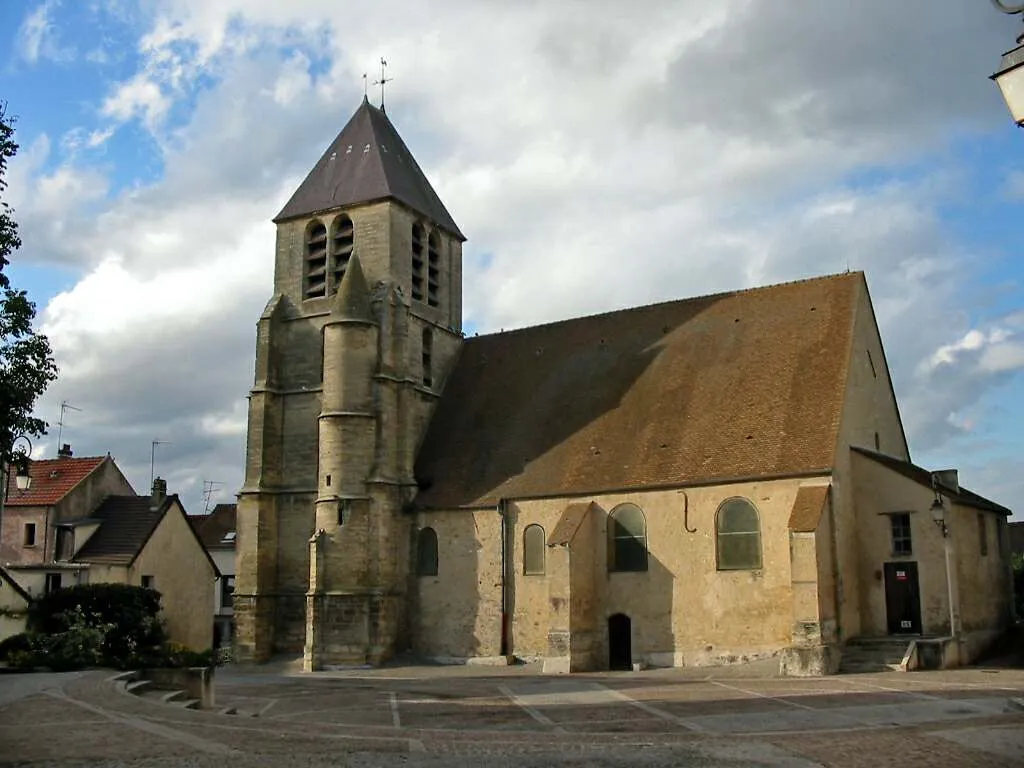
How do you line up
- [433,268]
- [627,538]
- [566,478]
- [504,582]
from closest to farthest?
[627,538] < [566,478] < [504,582] < [433,268]

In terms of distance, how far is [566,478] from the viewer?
96.8 ft

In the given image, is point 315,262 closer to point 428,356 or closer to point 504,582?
point 428,356

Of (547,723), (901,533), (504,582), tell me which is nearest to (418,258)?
(504,582)

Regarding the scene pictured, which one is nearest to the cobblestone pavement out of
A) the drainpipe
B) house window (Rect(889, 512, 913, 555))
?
house window (Rect(889, 512, 913, 555))

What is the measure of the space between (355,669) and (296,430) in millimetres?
8567

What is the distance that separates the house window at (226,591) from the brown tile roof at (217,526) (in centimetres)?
163

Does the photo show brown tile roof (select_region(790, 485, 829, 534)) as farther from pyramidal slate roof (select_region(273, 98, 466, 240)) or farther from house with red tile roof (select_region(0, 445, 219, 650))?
house with red tile roof (select_region(0, 445, 219, 650))

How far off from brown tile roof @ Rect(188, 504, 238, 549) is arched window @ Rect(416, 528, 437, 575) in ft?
70.4

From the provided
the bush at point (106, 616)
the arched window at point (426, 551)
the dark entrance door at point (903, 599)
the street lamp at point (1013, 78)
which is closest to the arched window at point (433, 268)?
the arched window at point (426, 551)

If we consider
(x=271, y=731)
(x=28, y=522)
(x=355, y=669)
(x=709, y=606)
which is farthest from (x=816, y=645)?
(x=28, y=522)

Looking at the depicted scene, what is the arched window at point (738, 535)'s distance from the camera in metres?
26.0

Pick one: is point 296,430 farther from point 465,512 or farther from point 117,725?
point 117,725

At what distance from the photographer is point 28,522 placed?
37094 millimetres

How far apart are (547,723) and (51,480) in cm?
2904
